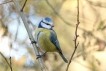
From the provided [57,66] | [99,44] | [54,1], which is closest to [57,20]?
[54,1]

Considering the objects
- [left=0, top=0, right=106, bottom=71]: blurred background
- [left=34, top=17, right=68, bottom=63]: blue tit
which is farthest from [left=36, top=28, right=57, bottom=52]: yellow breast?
[left=0, top=0, right=106, bottom=71]: blurred background

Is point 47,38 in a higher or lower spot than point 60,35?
higher

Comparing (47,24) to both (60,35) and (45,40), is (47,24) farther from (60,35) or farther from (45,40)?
(60,35)

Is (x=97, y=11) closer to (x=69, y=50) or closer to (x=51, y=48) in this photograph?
(x=69, y=50)

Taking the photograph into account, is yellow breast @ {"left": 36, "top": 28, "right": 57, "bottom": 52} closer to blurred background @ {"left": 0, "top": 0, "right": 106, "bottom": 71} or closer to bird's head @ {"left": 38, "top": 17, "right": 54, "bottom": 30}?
bird's head @ {"left": 38, "top": 17, "right": 54, "bottom": 30}

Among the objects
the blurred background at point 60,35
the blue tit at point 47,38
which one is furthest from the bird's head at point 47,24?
the blurred background at point 60,35

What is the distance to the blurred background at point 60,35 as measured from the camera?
2.93m

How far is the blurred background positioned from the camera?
293 cm

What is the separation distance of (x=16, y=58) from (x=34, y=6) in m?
0.81

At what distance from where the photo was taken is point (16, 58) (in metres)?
3.24

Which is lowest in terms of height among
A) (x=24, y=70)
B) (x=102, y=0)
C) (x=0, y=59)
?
(x=24, y=70)

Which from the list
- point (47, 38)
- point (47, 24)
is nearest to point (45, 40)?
point (47, 38)

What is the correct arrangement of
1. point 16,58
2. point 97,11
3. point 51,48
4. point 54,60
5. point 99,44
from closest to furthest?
point 51,48
point 99,44
point 16,58
point 54,60
point 97,11

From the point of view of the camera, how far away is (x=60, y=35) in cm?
382
